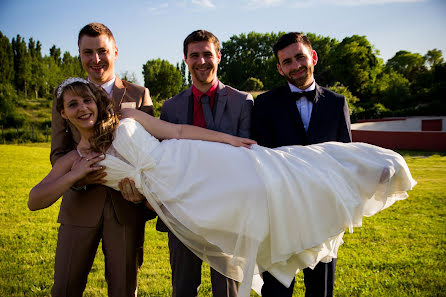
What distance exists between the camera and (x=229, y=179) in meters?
2.37

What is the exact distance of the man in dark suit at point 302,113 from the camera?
9.73 feet

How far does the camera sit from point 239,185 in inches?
91.3

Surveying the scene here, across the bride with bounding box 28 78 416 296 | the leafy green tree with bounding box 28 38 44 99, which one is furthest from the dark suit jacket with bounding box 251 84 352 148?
the leafy green tree with bounding box 28 38 44 99

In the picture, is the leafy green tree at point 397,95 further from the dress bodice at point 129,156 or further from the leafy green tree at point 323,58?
the dress bodice at point 129,156

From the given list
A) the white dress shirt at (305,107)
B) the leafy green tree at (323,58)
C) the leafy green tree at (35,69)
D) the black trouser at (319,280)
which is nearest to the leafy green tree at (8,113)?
the leafy green tree at (35,69)

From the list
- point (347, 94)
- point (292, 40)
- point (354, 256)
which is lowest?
point (354, 256)

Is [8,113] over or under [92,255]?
over

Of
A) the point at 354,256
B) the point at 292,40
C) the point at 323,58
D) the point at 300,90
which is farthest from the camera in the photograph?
the point at 323,58

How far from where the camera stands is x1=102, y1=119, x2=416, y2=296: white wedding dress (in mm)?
2295

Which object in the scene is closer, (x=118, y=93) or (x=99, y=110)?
(x=99, y=110)

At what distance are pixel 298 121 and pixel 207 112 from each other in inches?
35.9

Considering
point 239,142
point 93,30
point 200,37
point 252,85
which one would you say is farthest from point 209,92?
point 252,85

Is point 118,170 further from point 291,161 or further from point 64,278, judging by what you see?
point 291,161

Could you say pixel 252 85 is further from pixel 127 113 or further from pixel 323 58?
pixel 127 113
